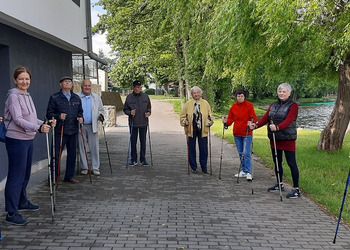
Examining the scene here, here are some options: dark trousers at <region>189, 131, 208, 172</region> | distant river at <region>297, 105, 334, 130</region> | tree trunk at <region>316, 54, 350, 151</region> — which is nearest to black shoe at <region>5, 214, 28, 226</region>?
dark trousers at <region>189, 131, 208, 172</region>

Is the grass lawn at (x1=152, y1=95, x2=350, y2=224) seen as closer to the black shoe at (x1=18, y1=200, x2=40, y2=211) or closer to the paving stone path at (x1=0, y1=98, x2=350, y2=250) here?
the paving stone path at (x1=0, y1=98, x2=350, y2=250)

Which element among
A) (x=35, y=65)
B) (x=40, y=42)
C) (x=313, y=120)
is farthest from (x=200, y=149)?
(x=313, y=120)

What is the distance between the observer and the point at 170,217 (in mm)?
5281

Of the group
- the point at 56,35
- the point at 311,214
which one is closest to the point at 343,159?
→ the point at 311,214

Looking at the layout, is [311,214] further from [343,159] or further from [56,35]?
[56,35]

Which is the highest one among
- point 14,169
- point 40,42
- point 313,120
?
point 40,42

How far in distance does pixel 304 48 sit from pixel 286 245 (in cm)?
631

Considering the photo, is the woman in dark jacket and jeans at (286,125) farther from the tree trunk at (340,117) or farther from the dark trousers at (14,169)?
the tree trunk at (340,117)

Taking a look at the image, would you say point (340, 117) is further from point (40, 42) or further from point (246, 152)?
point (40, 42)

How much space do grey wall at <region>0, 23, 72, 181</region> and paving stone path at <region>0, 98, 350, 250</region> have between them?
1296 millimetres

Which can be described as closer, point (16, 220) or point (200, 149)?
point (16, 220)

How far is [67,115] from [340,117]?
7.62m

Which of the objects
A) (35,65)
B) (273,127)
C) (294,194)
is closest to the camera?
(273,127)

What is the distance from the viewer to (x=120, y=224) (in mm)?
4973
